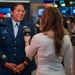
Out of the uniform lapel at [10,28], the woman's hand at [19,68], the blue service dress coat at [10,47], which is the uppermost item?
the uniform lapel at [10,28]

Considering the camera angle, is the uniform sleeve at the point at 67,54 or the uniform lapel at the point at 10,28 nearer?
the uniform sleeve at the point at 67,54

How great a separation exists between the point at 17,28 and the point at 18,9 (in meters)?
→ 0.23

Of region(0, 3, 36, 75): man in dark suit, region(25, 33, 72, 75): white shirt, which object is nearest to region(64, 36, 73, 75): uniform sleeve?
region(25, 33, 72, 75): white shirt

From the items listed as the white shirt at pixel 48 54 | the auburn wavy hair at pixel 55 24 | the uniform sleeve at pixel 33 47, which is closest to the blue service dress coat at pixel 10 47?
the uniform sleeve at pixel 33 47

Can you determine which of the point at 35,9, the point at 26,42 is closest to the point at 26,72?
the point at 26,42

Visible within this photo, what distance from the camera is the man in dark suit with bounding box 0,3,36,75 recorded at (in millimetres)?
2984

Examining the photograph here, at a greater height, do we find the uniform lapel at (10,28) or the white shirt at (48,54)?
the uniform lapel at (10,28)

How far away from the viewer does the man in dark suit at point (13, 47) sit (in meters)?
2.98

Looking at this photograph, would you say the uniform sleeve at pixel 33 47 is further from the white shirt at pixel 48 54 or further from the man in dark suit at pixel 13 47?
the man in dark suit at pixel 13 47

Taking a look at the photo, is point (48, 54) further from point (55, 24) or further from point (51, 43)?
point (55, 24)

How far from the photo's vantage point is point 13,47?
3.00 m

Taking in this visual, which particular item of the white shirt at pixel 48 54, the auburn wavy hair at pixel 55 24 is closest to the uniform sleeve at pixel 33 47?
the white shirt at pixel 48 54

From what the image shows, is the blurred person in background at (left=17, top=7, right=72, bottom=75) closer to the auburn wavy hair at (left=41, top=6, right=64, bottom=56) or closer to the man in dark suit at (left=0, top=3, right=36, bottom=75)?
the auburn wavy hair at (left=41, top=6, right=64, bottom=56)

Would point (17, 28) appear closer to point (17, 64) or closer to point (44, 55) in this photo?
point (17, 64)
